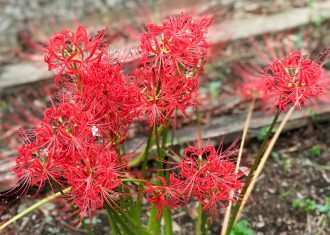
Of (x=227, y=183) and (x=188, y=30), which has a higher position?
(x=188, y=30)

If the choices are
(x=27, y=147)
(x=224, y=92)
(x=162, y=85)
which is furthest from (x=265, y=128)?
(x=27, y=147)

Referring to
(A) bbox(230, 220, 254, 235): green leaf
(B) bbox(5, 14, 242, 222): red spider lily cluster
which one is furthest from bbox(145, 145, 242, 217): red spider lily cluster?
(A) bbox(230, 220, 254, 235): green leaf

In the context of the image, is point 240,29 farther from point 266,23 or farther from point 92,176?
point 92,176

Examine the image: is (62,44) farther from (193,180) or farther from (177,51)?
(193,180)

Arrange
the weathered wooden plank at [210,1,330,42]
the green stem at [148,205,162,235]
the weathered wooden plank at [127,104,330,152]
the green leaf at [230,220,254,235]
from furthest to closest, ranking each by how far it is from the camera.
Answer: the weathered wooden plank at [210,1,330,42]
the weathered wooden plank at [127,104,330,152]
the green leaf at [230,220,254,235]
the green stem at [148,205,162,235]

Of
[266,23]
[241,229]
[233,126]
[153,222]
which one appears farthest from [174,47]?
[266,23]

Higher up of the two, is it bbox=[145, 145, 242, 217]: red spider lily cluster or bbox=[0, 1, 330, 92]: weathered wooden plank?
bbox=[145, 145, 242, 217]: red spider lily cluster

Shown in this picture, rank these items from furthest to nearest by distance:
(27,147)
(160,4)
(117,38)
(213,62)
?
(160,4) < (117,38) < (213,62) < (27,147)

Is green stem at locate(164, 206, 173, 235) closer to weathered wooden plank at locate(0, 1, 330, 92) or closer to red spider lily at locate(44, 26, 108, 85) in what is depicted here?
red spider lily at locate(44, 26, 108, 85)
